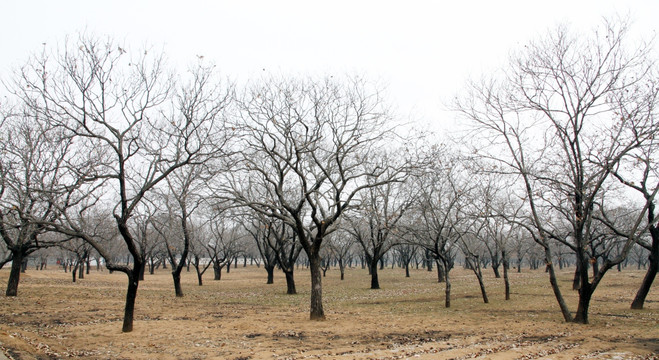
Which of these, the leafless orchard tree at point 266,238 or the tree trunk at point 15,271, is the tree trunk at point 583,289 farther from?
the tree trunk at point 15,271

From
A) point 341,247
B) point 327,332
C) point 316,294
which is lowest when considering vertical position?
point 327,332

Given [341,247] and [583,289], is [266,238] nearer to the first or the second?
[583,289]

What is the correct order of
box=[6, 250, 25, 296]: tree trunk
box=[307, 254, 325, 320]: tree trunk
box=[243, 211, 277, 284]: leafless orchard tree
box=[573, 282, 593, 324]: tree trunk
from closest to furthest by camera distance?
box=[573, 282, 593, 324]: tree trunk < box=[307, 254, 325, 320]: tree trunk < box=[6, 250, 25, 296]: tree trunk < box=[243, 211, 277, 284]: leafless orchard tree

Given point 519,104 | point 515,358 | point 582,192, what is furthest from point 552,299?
point 515,358

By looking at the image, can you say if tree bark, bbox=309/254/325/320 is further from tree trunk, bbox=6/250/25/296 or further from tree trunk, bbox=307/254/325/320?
tree trunk, bbox=6/250/25/296

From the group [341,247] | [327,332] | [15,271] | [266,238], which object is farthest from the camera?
[341,247]

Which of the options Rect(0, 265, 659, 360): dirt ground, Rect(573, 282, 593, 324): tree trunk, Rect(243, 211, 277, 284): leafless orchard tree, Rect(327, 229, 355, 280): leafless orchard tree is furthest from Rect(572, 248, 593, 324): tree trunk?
Rect(327, 229, 355, 280): leafless orchard tree

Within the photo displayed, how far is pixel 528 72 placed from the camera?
13.2 meters

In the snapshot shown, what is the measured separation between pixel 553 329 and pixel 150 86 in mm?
13275

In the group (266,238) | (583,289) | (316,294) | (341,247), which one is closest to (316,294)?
(316,294)

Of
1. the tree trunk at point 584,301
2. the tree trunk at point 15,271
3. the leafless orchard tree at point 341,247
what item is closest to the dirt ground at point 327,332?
the tree trunk at point 584,301

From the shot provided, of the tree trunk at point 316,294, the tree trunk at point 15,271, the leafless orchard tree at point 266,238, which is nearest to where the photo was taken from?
the tree trunk at point 316,294

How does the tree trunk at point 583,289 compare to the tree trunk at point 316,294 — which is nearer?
the tree trunk at point 583,289

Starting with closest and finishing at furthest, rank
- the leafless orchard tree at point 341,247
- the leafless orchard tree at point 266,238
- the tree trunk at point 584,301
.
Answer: the tree trunk at point 584,301, the leafless orchard tree at point 266,238, the leafless orchard tree at point 341,247
